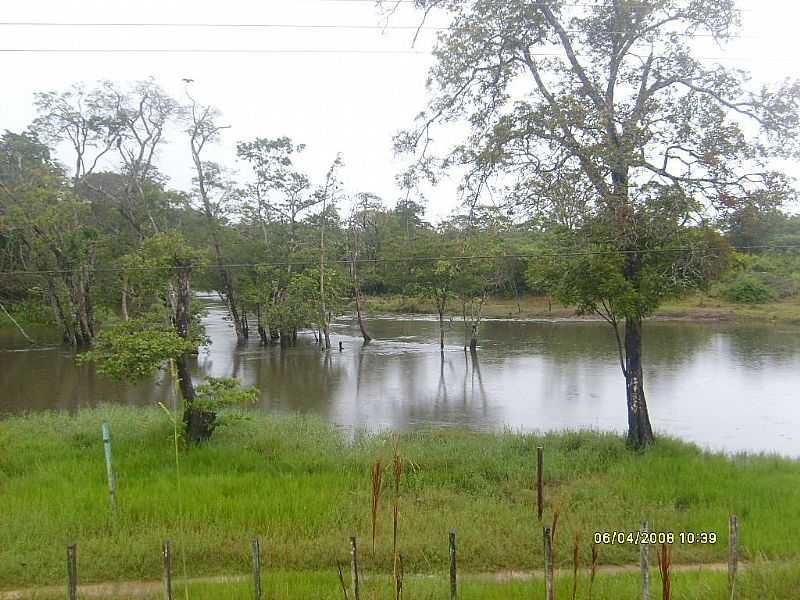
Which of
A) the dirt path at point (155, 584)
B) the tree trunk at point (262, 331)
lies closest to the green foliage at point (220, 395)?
the dirt path at point (155, 584)

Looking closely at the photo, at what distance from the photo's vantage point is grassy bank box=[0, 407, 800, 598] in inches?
219

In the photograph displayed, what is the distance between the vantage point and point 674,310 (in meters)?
39.6

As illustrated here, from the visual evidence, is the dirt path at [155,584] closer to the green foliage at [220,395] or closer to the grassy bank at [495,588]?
the grassy bank at [495,588]

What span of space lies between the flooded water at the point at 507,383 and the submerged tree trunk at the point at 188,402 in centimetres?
237

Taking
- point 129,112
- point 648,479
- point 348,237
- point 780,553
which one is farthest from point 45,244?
point 780,553

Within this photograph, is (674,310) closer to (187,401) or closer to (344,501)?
(187,401)

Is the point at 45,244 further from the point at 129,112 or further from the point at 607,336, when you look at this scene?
the point at 607,336

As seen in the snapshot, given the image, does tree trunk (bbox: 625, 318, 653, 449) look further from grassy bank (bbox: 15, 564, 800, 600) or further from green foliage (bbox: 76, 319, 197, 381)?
green foliage (bbox: 76, 319, 197, 381)

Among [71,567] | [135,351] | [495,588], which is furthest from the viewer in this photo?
[135,351]

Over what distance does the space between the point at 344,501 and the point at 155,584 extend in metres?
2.26

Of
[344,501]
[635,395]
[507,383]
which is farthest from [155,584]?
[507,383]

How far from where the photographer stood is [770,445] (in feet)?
38.2

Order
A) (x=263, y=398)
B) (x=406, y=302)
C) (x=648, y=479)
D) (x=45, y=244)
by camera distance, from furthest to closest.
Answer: (x=406, y=302)
(x=45, y=244)
(x=263, y=398)
(x=648, y=479)

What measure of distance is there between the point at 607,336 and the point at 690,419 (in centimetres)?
1765
